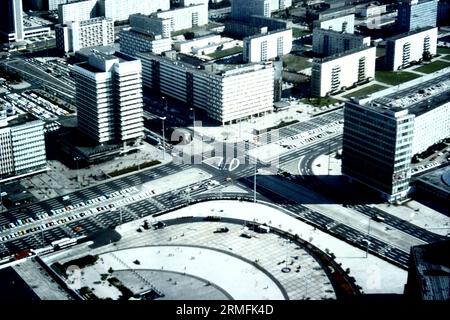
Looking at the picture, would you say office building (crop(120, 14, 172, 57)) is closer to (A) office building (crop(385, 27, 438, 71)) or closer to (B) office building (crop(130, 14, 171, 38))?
(B) office building (crop(130, 14, 171, 38))

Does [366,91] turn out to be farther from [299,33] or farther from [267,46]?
[299,33]

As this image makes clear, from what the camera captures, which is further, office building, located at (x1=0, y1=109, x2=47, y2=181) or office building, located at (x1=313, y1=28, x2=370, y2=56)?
office building, located at (x1=313, y1=28, x2=370, y2=56)

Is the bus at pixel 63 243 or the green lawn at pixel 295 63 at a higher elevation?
the green lawn at pixel 295 63

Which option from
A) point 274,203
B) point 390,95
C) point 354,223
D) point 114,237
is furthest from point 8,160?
point 390,95

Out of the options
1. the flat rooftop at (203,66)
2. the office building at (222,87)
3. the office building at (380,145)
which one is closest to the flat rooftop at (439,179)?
the office building at (380,145)

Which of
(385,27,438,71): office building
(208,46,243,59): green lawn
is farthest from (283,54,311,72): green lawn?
(385,27,438,71): office building

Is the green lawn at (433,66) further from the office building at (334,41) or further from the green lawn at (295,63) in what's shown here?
the green lawn at (295,63)

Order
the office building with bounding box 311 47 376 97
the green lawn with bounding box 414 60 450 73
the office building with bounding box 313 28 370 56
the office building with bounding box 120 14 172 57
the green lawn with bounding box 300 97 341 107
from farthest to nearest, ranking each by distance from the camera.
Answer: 1. the office building with bounding box 313 28 370 56
2. the green lawn with bounding box 414 60 450 73
3. the office building with bounding box 120 14 172 57
4. the office building with bounding box 311 47 376 97
5. the green lawn with bounding box 300 97 341 107
